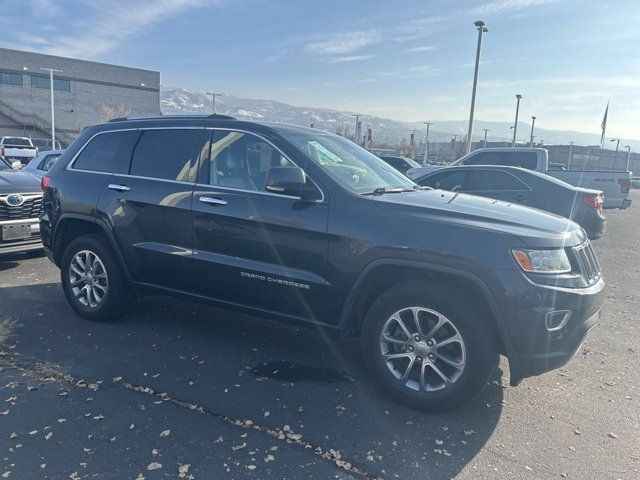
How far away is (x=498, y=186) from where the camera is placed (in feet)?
29.8

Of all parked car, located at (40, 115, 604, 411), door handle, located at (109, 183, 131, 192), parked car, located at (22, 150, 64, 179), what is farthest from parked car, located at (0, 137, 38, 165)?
parked car, located at (40, 115, 604, 411)

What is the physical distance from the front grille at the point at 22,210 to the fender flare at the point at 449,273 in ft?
17.0

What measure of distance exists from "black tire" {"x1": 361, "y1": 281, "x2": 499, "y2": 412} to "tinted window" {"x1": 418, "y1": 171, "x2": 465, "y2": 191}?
6.33m

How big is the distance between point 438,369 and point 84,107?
6066 cm

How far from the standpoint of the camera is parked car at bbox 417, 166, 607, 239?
335 inches

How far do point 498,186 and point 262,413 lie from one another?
714 centimetres

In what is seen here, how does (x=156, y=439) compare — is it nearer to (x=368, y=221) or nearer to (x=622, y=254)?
(x=368, y=221)

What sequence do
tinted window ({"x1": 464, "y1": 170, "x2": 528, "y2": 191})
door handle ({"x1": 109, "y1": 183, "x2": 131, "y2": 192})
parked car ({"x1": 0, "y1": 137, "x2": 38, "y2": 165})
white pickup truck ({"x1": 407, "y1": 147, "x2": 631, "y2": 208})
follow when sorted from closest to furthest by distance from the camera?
door handle ({"x1": 109, "y1": 183, "x2": 131, "y2": 192}) < tinted window ({"x1": 464, "y1": 170, "x2": 528, "y2": 191}) < white pickup truck ({"x1": 407, "y1": 147, "x2": 631, "y2": 208}) < parked car ({"x1": 0, "y1": 137, "x2": 38, "y2": 165})

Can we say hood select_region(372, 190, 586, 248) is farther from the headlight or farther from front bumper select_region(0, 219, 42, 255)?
front bumper select_region(0, 219, 42, 255)

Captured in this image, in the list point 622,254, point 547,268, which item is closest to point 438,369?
point 547,268

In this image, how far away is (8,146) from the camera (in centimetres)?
3014

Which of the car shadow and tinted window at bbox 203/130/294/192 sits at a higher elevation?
tinted window at bbox 203/130/294/192

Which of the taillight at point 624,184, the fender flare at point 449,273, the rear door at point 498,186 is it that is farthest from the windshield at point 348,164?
the taillight at point 624,184

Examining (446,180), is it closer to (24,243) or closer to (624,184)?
(24,243)
